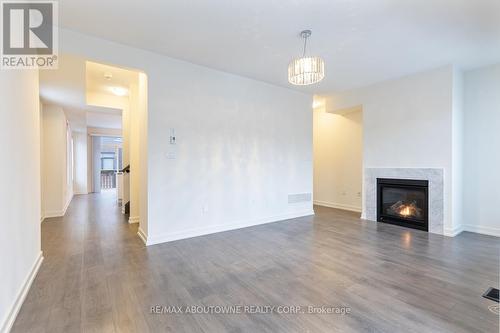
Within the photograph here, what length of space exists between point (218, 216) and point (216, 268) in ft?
5.02

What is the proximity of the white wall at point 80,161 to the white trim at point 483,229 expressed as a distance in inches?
477

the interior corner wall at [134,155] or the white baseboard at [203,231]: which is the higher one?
the interior corner wall at [134,155]

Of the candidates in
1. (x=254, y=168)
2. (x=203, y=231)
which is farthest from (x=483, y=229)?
(x=203, y=231)

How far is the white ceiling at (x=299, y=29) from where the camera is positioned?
250 cm

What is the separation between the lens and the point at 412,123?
4.46 metres

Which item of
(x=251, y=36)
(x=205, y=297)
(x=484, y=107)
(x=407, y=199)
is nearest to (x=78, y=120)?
(x=251, y=36)

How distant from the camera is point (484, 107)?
163 inches

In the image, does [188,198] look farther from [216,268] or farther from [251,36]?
[251,36]

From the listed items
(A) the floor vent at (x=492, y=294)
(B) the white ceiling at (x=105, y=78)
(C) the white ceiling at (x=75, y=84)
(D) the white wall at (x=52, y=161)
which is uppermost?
(B) the white ceiling at (x=105, y=78)

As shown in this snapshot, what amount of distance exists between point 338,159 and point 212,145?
4.03m

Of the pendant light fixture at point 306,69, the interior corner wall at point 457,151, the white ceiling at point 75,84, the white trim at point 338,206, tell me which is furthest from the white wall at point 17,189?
the white trim at point 338,206

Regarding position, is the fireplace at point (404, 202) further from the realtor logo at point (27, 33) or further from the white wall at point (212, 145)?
the realtor logo at point (27, 33)

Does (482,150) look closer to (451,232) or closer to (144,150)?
(451,232)

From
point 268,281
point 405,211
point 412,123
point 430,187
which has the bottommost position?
point 268,281
